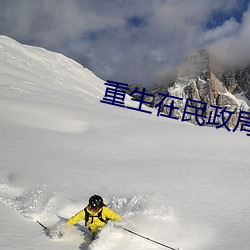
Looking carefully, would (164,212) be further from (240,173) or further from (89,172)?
(240,173)

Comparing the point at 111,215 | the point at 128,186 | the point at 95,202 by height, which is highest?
the point at 128,186

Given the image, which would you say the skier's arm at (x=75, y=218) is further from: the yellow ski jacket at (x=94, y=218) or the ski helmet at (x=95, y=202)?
the ski helmet at (x=95, y=202)

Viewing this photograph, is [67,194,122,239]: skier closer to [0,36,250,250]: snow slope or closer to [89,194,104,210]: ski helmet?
[89,194,104,210]: ski helmet

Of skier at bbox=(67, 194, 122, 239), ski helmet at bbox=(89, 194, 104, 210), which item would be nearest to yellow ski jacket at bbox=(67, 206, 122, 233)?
skier at bbox=(67, 194, 122, 239)

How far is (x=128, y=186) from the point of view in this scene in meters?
7.60

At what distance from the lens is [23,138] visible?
11.4m

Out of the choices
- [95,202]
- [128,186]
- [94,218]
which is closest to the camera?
[95,202]

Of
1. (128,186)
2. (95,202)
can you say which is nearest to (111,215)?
(95,202)

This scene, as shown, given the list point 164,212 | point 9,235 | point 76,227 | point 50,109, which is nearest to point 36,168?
point 76,227

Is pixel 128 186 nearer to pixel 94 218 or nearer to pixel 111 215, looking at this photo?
pixel 111 215

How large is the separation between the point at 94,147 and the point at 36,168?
3311mm

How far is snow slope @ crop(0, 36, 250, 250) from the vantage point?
17.2ft

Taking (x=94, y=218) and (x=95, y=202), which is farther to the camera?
(x=94, y=218)

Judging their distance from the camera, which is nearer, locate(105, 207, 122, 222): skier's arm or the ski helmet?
the ski helmet
